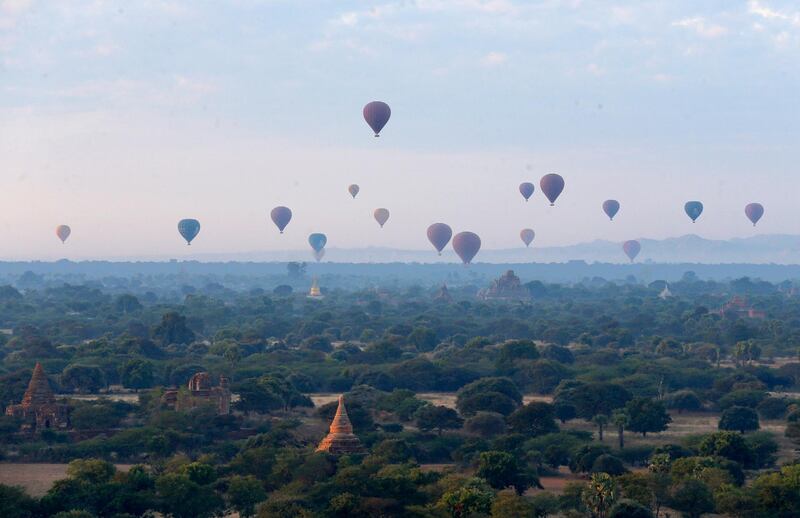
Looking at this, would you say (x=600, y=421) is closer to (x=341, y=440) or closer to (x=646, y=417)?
(x=646, y=417)

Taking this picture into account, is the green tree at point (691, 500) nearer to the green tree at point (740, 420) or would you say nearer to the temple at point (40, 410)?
the green tree at point (740, 420)

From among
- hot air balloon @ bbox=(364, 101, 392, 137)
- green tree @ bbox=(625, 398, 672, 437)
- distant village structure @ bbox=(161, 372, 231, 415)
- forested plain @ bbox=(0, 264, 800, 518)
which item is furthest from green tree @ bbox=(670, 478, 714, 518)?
A: hot air balloon @ bbox=(364, 101, 392, 137)

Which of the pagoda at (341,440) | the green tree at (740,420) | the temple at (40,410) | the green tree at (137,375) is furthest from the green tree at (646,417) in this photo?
the green tree at (137,375)

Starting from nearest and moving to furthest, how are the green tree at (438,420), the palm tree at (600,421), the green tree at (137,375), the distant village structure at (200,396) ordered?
1. the palm tree at (600,421)
2. the green tree at (438,420)
3. the distant village structure at (200,396)
4. the green tree at (137,375)

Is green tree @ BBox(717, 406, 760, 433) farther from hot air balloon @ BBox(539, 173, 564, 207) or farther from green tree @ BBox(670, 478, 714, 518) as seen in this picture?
hot air balloon @ BBox(539, 173, 564, 207)

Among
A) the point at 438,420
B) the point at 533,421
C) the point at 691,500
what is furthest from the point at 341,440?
the point at 691,500

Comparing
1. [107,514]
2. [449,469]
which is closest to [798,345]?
[449,469]

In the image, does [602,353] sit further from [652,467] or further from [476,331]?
[652,467]
